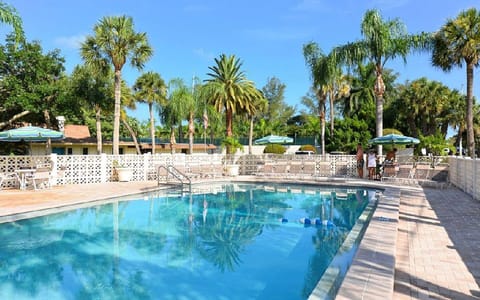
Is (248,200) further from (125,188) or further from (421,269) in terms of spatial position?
(421,269)

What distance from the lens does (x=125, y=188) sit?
1438 cm

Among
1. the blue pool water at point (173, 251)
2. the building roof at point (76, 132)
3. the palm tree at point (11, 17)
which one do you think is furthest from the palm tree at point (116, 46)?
the building roof at point (76, 132)

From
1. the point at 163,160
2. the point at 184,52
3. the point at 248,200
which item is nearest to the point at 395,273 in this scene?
the point at 248,200

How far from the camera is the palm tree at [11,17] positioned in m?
8.91

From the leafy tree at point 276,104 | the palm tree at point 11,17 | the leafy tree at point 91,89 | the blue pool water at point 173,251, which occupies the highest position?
the leafy tree at point 276,104

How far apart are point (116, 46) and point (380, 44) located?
13780 millimetres

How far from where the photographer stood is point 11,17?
906cm

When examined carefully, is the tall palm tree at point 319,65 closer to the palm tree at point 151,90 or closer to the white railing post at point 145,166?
the white railing post at point 145,166

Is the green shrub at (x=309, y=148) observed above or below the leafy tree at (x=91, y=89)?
below

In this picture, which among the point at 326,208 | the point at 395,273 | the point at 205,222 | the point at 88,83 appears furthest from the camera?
the point at 88,83

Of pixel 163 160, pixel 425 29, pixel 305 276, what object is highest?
pixel 425 29

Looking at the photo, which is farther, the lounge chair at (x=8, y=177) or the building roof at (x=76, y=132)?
the building roof at (x=76, y=132)

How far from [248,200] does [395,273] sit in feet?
29.4

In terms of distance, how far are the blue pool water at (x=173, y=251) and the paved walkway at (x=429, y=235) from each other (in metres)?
1.01
